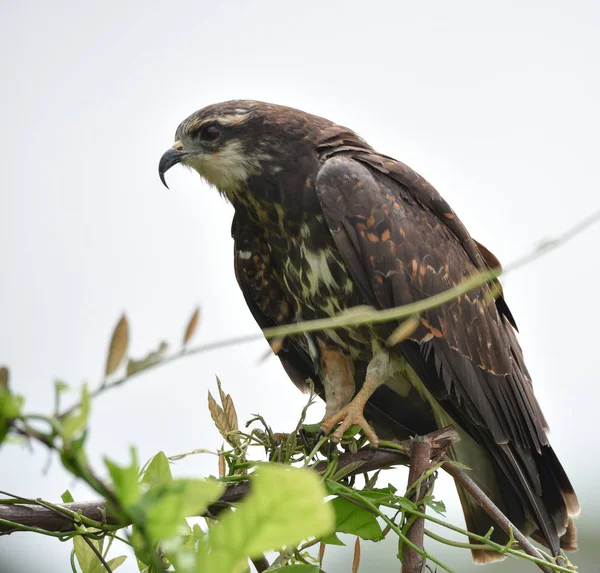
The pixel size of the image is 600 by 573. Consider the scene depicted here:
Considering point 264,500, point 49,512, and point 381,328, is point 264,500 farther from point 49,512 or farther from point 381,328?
point 381,328

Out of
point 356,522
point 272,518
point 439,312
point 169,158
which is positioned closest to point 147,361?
point 272,518

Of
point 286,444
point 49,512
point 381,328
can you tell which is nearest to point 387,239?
point 381,328

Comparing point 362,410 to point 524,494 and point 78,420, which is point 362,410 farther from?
point 78,420

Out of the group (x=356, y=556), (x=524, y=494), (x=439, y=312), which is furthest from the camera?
(x=439, y=312)

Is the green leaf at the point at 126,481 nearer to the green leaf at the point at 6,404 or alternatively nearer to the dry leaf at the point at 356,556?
the green leaf at the point at 6,404

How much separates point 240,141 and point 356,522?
6.61 ft

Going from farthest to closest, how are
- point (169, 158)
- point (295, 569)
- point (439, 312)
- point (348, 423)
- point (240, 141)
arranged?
point (169, 158), point (240, 141), point (439, 312), point (348, 423), point (295, 569)

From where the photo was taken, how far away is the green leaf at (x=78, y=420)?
40 cm

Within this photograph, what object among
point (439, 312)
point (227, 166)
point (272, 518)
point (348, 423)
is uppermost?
point (227, 166)

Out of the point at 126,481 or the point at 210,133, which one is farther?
the point at 210,133

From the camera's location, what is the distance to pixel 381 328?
10.2 feet

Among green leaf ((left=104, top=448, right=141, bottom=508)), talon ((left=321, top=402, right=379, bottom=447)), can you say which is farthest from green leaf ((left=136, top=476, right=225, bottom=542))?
talon ((left=321, top=402, right=379, bottom=447))

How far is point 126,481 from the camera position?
1.29 ft

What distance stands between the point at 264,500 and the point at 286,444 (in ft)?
6.68
